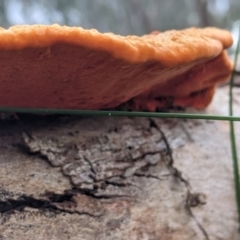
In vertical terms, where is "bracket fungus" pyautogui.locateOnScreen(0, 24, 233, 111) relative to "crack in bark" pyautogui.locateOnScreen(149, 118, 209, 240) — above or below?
above

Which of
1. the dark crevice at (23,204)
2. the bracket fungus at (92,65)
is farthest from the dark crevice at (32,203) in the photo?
the bracket fungus at (92,65)

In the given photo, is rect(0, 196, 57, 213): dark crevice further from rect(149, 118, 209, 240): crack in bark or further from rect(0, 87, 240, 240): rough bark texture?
rect(149, 118, 209, 240): crack in bark

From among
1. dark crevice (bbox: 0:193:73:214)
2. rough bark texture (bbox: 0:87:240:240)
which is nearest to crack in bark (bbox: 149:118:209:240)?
rough bark texture (bbox: 0:87:240:240)

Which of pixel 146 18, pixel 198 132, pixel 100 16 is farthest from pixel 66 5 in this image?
pixel 198 132

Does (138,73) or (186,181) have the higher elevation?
(138,73)

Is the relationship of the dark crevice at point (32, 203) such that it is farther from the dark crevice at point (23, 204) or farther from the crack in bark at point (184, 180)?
the crack in bark at point (184, 180)

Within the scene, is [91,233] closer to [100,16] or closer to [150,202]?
[150,202]
